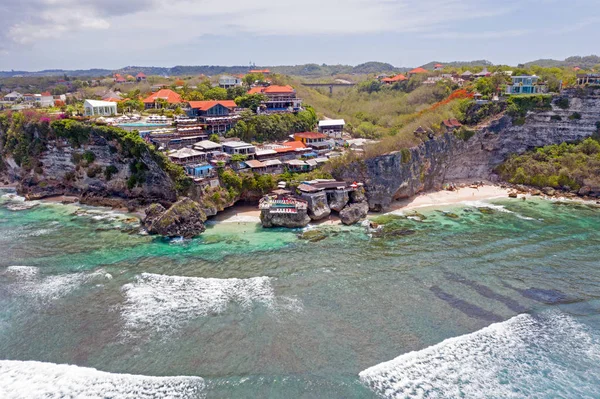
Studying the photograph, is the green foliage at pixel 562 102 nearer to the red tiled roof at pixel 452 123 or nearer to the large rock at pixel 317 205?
the red tiled roof at pixel 452 123

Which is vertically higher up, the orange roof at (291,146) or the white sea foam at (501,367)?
the orange roof at (291,146)

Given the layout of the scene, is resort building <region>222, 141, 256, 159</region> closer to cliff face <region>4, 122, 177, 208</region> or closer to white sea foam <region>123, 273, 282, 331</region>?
cliff face <region>4, 122, 177, 208</region>

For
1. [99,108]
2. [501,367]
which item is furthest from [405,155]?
[99,108]

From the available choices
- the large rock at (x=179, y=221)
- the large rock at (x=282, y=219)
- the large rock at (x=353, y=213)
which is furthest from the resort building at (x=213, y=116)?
the large rock at (x=353, y=213)

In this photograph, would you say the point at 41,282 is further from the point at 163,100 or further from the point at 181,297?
the point at 163,100

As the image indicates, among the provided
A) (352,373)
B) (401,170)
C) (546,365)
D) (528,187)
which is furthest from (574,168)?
(352,373)

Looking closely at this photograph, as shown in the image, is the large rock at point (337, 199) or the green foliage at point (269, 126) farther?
the green foliage at point (269, 126)
